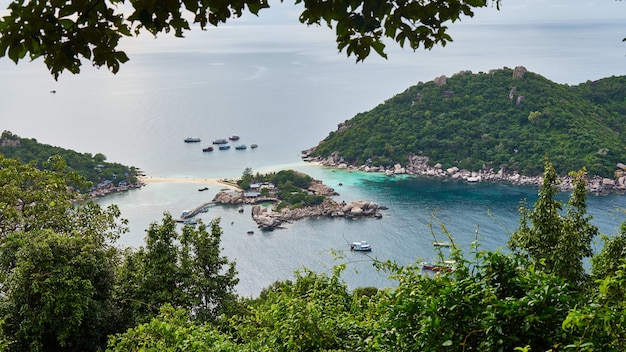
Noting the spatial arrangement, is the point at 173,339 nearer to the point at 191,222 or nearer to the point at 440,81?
the point at 191,222

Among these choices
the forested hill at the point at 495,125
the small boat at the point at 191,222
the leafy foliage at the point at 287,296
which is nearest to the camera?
the leafy foliage at the point at 287,296

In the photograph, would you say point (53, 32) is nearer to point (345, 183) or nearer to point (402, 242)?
point (402, 242)

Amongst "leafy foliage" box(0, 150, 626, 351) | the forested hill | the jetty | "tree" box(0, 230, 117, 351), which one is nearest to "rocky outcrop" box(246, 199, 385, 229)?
the jetty

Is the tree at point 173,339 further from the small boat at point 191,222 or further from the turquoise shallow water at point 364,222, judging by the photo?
the small boat at point 191,222

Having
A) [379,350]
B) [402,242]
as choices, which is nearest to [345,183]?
[402,242]

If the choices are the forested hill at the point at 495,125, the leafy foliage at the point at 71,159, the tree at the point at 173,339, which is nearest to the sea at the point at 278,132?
the tree at the point at 173,339

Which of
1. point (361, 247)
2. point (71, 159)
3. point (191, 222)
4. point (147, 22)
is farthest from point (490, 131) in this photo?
point (147, 22)
